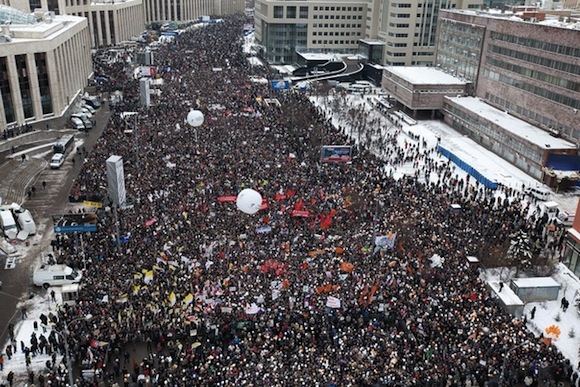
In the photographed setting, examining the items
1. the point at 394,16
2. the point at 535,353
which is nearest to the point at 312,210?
the point at 535,353

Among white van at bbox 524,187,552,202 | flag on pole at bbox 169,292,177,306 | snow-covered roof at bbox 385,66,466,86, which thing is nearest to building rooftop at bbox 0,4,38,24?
snow-covered roof at bbox 385,66,466,86

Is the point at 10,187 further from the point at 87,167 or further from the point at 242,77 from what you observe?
the point at 242,77

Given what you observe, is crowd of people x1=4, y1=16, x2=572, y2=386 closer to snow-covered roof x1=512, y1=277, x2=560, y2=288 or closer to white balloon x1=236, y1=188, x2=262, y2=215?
white balloon x1=236, y1=188, x2=262, y2=215

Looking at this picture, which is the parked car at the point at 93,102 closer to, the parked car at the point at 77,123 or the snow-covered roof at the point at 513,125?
the parked car at the point at 77,123

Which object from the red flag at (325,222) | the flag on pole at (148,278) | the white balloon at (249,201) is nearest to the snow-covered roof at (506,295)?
the red flag at (325,222)

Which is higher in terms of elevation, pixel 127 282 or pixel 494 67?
pixel 494 67

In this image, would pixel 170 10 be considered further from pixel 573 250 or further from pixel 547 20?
pixel 573 250
